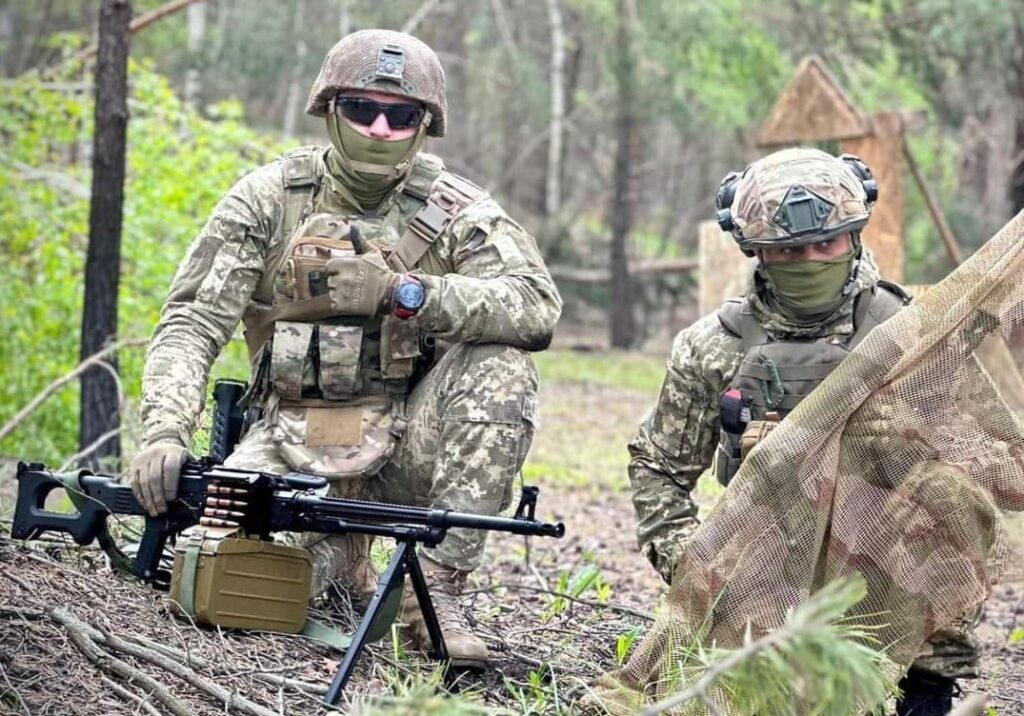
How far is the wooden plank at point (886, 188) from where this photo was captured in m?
8.75

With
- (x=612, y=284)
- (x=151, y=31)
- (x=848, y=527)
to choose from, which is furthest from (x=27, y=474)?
(x=151, y=31)

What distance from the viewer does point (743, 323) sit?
4.33 meters

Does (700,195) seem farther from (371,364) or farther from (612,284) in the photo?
(371,364)

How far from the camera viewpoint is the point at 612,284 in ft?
63.8

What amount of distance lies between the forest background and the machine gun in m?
3.04

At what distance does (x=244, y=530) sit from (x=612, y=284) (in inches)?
620

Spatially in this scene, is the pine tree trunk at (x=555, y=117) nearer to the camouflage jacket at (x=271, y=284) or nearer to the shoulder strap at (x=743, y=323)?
the camouflage jacket at (x=271, y=284)

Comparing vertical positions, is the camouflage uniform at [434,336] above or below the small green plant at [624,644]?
above

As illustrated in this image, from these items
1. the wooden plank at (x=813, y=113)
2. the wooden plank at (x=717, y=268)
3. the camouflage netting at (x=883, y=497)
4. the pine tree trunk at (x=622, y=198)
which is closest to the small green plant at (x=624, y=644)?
the camouflage netting at (x=883, y=497)

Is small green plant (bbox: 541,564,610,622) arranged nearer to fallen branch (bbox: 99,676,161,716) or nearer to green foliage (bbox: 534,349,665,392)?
fallen branch (bbox: 99,676,161,716)

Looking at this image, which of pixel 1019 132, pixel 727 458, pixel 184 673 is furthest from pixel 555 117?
pixel 184 673

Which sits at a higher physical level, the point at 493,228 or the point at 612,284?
the point at 493,228

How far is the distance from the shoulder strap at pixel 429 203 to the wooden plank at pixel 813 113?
5.06 metres

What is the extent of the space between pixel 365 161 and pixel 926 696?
7.43 ft
